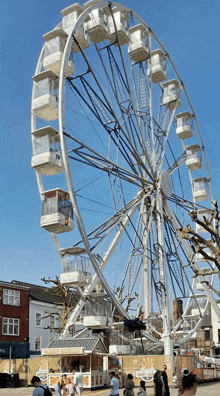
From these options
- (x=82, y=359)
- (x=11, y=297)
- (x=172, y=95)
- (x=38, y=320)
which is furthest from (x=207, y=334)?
(x=82, y=359)

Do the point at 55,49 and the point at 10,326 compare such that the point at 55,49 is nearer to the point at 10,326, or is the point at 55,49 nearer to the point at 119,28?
the point at 119,28

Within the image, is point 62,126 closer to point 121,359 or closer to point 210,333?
point 121,359

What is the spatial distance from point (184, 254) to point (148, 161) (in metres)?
6.75

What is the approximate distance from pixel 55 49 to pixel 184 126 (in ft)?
43.0

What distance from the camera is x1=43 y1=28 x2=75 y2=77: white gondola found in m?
26.9

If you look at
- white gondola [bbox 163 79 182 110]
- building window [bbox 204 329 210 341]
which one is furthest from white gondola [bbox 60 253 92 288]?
building window [bbox 204 329 210 341]

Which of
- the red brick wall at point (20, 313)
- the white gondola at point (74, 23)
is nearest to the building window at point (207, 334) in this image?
the red brick wall at point (20, 313)

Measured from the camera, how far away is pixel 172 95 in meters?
35.8

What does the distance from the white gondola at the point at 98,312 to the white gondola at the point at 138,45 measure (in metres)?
15.3

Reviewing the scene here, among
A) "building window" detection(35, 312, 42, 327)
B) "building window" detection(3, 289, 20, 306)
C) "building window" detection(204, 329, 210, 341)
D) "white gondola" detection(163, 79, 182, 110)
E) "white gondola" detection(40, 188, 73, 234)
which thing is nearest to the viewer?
"white gondola" detection(40, 188, 73, 234)

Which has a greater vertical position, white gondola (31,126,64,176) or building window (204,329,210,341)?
white gondola (31,126,64,176)

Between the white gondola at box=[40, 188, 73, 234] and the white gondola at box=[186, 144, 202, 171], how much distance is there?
48.6 feet

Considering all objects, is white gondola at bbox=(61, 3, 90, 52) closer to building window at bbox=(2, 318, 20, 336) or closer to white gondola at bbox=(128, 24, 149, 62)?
white gondola at bbox=(128, 24, 149, 62)

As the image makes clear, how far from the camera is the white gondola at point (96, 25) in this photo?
28.1m
